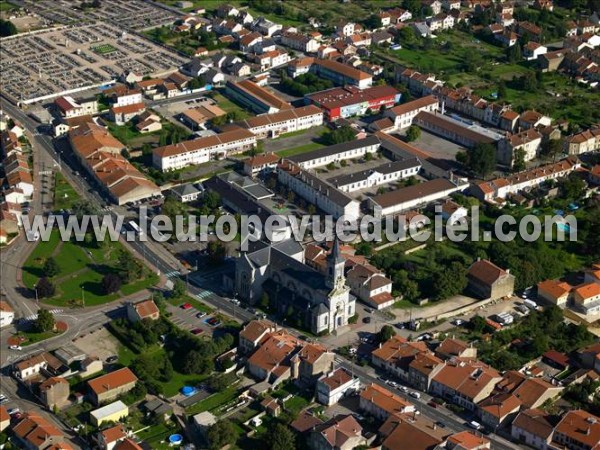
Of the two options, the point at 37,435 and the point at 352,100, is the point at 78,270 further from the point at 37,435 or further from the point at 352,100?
the point at 352,100

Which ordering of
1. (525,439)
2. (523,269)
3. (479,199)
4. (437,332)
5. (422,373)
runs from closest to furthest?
1. (525,439)
2. (422,373)
3. (437,332)
4. (523,269)
5. (479,199)

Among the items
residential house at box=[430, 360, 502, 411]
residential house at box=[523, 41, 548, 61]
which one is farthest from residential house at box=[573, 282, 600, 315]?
residential house at box=[523, 41, 548, 61]

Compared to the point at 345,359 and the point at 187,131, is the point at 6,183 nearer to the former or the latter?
the point at 187,131

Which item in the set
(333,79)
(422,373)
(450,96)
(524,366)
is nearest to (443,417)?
(422,373)

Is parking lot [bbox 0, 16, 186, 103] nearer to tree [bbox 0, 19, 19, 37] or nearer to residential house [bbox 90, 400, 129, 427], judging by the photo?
tree [bbox 0, 19, 19, 37]

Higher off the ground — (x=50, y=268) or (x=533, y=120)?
(x=50, y=268)

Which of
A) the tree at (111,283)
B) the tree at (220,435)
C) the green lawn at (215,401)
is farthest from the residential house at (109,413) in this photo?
the tree at (111,283)

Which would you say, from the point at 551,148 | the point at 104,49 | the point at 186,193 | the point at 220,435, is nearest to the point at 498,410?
the point at 220,435
